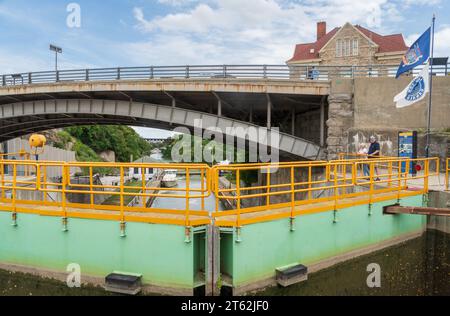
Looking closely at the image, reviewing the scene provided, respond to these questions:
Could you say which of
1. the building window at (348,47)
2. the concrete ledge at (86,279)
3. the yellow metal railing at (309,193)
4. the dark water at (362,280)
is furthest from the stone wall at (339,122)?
the building window at (348,47)

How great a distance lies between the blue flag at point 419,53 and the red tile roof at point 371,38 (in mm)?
34309

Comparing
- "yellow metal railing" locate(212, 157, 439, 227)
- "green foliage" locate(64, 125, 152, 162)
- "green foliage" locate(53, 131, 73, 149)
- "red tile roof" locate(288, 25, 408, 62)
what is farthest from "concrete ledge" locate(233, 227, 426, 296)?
"green foliage" locate(64, 125, 152, 162)

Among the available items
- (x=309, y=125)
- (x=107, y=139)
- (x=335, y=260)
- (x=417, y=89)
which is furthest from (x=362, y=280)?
(x=107, y=139)

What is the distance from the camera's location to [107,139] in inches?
2852

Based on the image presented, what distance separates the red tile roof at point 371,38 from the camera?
4148 cm

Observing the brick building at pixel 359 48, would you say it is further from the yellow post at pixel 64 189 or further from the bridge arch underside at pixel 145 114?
the yellow post at pixel 64 189

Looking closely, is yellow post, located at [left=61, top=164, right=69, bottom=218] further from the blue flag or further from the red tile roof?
the red tile roof

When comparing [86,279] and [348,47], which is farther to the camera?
[348,47]

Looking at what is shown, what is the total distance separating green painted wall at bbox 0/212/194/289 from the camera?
6.02 meters

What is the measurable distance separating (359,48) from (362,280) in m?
43.1

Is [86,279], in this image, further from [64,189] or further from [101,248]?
[64,189]


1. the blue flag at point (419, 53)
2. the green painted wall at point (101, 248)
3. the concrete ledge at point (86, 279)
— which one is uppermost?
the blue flag at point (419, 53)

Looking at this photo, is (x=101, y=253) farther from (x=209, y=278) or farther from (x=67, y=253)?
(x=209, y=278)
